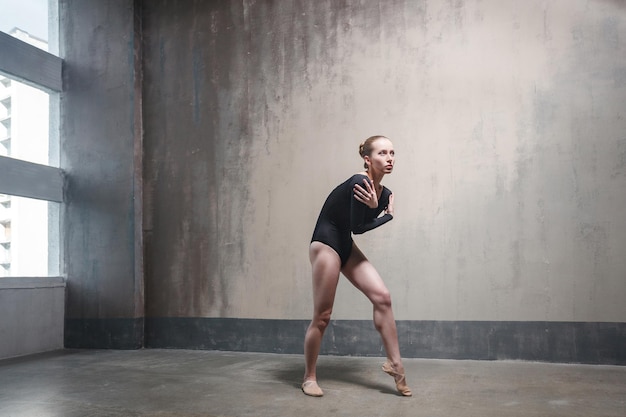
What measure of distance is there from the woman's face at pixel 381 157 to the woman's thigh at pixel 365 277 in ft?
2.01

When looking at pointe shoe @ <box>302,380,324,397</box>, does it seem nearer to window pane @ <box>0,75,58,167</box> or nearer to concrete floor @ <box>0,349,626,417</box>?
concrete floor @ <box>0,349,626,417</box>

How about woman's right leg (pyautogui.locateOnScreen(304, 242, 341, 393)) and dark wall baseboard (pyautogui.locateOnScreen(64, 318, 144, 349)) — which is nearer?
woman's right leg (pyautogui.locateOnScreen(304, 242, 341, 393))

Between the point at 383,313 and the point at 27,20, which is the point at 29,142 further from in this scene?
the point at 383,313

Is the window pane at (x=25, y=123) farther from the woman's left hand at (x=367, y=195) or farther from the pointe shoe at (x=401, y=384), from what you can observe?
the pointe shoe at (x=401, y=384)

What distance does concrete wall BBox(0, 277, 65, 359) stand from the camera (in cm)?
555

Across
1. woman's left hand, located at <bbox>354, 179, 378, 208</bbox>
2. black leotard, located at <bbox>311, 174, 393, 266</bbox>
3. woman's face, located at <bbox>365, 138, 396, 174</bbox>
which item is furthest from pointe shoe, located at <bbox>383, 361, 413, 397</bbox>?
woman's face, located at <bbox>365, 138, 396, 174</bbox>

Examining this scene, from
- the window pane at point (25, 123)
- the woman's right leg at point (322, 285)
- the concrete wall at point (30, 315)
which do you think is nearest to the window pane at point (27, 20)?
the window pane at point (25, 123)

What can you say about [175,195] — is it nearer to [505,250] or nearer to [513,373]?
[505,250]

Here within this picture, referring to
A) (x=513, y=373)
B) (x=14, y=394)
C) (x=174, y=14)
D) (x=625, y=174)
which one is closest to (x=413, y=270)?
(x=513, y=373)

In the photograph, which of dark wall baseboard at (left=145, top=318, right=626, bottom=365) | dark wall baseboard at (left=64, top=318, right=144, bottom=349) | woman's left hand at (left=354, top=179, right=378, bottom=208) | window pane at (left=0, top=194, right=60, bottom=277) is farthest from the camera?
dark wall baseboard at (left=64, top=318, right=144, bottom=349)

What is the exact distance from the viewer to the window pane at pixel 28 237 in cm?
568

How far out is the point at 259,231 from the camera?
571cm

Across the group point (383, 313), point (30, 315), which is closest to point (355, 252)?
point (383, 313)

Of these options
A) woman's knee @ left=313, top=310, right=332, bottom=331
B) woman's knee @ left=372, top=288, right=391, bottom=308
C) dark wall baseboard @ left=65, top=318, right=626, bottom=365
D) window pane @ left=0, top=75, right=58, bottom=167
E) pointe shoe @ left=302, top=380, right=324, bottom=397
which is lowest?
pointe shoe @ left=302, top=380, right=324, bottom=397
